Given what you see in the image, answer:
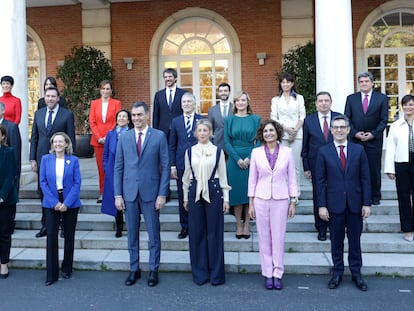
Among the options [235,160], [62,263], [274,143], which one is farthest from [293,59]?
[62,263]

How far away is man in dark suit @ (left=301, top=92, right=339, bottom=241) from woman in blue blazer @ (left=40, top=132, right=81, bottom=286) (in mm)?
2817

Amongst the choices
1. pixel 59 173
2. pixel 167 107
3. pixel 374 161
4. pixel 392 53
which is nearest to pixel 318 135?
pixel 374 161

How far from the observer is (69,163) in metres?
4.89

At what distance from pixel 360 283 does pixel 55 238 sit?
319 cm

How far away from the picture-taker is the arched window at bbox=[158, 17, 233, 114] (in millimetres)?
13516

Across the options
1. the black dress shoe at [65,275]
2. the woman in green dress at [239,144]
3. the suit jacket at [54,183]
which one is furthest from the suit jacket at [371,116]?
the black dress shoe at [65,275]

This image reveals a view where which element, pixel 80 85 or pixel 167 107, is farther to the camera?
pixel 80 85

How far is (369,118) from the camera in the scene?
241 inches

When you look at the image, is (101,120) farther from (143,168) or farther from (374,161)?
(374,161)

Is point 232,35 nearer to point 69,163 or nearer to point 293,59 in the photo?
point 293,59

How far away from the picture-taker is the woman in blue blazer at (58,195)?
15.7 ft

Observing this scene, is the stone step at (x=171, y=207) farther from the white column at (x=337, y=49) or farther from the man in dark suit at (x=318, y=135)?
the white column at (x=337, y=49)

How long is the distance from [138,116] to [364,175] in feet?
7.71

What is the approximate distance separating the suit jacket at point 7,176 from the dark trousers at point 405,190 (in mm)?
4555
